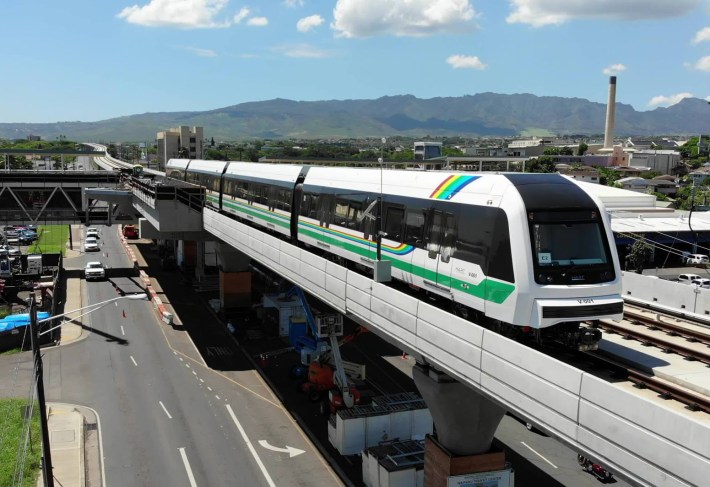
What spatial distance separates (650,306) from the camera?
17.7 meters

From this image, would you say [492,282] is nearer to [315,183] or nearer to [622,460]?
[622,460]

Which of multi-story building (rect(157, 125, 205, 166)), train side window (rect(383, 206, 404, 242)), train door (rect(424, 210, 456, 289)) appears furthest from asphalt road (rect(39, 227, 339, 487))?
multi-story building (rect(157, 125, 205, 166))

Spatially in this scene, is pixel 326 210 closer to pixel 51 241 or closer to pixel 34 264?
pixel 34 264

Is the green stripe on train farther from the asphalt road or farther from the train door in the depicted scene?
the asphalt road

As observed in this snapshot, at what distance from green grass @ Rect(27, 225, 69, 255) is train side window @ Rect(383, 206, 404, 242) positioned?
5704 cm

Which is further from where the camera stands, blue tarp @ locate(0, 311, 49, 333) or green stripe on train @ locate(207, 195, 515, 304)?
blue tarp @ locate(0, 311, 49, 333)

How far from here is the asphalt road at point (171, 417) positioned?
2167 centimetres

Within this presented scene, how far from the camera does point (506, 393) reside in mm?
11508

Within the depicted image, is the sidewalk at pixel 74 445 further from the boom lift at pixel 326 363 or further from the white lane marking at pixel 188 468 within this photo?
the boom lift at pixel 326 363

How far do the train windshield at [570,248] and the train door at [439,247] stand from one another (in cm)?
259

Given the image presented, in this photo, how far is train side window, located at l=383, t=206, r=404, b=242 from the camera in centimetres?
1762

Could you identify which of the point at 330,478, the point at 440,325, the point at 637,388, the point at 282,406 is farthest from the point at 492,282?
the point at 282,406

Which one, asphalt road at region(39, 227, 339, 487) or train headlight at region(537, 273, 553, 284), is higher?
train headlight at region(537, 273, 553, 284)

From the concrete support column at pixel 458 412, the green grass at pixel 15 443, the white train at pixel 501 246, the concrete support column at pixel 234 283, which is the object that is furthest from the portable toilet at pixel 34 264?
the concrete support column at pixel 458 412
